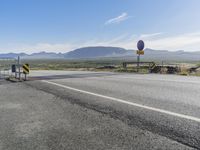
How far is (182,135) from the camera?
11.8 feet

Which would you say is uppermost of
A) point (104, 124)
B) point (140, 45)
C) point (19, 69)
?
point (140, 45)

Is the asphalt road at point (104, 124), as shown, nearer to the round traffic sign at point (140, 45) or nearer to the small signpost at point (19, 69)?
the small signpost at point (19, 69)

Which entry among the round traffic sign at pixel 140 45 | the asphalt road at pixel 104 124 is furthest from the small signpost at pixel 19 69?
the round traffic sign at pixel 140 45

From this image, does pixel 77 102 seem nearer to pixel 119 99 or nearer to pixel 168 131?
pixel 119 99

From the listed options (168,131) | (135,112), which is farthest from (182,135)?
(135,112)

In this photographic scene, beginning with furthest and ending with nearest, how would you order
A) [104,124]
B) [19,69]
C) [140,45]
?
[140,45]
[19,69]
[104,124]

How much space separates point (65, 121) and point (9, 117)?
1502mm

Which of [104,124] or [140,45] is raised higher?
[140,45]

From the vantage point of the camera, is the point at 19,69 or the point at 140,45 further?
the point at 140,45

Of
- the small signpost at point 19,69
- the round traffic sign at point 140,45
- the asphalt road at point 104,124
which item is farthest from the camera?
the round traffic sign at point 140,45

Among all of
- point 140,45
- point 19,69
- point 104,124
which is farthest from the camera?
point 140,45

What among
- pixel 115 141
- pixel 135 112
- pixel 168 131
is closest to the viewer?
pixel 115 141

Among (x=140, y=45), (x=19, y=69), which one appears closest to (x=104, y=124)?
(x=19, y=69)

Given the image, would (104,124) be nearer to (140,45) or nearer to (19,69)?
(19,69)
